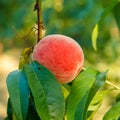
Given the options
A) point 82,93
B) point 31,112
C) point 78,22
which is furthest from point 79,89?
point 78,22

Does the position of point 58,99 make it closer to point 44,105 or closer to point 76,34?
point 44,105

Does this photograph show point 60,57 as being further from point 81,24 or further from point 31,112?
point 81,24

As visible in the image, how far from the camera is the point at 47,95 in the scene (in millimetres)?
884

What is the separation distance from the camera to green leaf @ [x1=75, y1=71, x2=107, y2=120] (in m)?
0.89

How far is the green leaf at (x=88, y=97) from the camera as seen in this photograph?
885 mm

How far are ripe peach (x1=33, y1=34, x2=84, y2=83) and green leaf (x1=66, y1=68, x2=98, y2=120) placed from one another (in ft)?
0.10

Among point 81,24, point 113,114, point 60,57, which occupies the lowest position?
point 81,24

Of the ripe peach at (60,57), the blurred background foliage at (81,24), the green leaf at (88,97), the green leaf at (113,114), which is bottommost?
the blurred background foliage at (81,24)

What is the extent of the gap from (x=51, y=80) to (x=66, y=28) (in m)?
1.39

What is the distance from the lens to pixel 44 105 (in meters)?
0.87

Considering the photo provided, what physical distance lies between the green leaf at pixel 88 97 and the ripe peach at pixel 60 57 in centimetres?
7

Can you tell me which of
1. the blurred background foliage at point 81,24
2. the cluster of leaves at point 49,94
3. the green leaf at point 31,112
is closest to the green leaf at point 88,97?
the cluster of leaves at point 49,94

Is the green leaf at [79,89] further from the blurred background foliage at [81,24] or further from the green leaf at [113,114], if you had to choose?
the blurred background foliage at [81,24]

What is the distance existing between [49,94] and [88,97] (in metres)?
0.08
